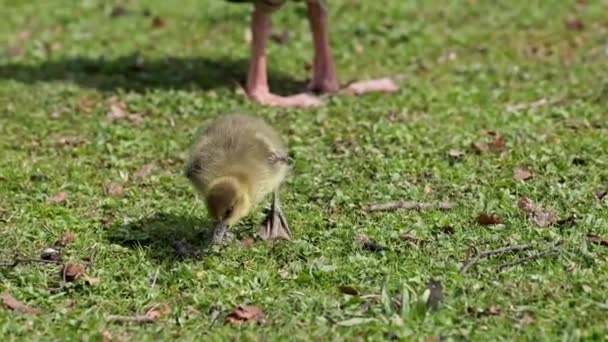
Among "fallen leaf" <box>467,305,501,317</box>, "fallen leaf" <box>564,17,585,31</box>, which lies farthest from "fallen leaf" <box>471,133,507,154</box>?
"fallen leaf" <box>564,17,585,31</box>

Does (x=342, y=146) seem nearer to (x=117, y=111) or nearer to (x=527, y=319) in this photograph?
(x=117, y=111)

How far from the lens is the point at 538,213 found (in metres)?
5.82

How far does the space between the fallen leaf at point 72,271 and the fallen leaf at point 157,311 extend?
1.63ft

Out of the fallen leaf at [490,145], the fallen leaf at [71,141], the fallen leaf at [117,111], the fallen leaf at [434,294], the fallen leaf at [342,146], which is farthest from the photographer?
the fallen leaf at [117,111]

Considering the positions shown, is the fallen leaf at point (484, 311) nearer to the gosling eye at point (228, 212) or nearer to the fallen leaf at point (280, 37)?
the gosling eye at point (228, 212)

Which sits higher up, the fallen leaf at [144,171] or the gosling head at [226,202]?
the gosling head at [226,202]

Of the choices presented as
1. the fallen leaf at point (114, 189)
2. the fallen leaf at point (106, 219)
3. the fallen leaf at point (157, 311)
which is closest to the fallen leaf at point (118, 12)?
the fallen leaf at point (114, 189)

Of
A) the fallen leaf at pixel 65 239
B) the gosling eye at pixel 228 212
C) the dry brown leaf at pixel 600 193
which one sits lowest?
the fallen leaf at pixel 65 239

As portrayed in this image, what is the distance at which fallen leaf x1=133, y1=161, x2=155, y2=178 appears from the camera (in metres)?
6.91

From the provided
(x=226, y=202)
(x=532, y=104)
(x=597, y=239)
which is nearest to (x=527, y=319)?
(x=597, y=239)

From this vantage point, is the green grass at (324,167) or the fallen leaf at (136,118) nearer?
the green grass at (324,167)

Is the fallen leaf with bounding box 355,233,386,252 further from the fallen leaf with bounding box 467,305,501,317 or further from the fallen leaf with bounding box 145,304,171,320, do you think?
the fallen leaf with bounding box 145,304,171,320

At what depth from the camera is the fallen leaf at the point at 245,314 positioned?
4.72 metres

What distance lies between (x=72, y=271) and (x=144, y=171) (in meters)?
1.81
